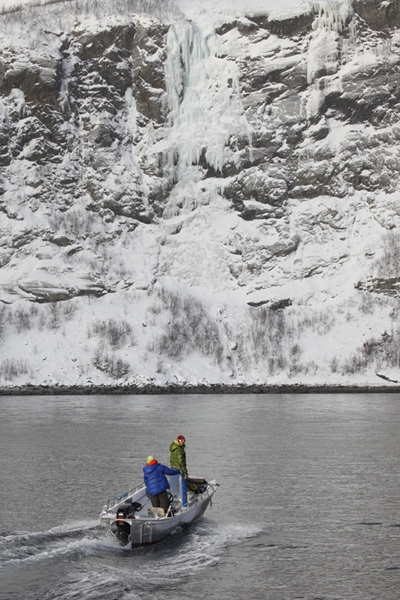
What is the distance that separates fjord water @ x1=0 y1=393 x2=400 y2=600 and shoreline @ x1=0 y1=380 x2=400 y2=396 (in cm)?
5906

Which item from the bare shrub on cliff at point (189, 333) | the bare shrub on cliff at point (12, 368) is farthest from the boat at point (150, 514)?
the bare shrub on cliff at point (189, 333)

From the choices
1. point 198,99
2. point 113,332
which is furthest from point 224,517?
point 198,99

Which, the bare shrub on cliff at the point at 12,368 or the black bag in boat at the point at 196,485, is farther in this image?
the bare shrub on cliff at the point at 12,368

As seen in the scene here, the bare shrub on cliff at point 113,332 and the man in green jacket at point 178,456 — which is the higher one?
the bare shrub on cliff at point 113,332

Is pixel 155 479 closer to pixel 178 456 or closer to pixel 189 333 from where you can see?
pixel 178 456

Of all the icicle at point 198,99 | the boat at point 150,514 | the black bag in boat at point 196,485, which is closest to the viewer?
the boat at point 150,514

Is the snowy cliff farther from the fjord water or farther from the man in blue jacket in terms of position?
the man in blue jacket

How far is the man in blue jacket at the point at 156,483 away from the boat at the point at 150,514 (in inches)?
12.7

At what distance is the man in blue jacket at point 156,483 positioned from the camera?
24828mm

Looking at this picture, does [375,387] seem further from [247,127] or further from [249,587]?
[249,587]

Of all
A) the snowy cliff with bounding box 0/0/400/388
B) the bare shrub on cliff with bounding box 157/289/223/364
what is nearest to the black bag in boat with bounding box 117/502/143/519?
the snowy cliff with bounding box 0/0/400/388

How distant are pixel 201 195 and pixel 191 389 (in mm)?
52588

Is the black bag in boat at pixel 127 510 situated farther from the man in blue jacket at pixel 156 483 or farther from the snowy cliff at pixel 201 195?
the snowy cliff at pixel 201 195

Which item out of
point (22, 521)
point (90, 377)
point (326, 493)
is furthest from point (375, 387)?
point (22, 521)
